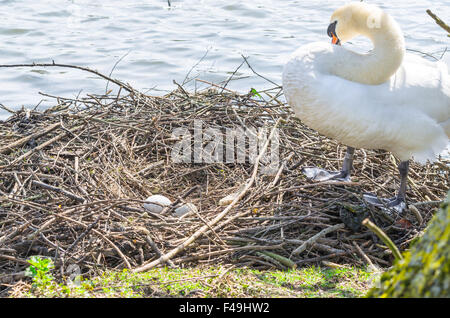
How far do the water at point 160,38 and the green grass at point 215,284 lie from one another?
510cm

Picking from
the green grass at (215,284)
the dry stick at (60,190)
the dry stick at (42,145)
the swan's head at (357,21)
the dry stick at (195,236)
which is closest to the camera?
the green grass at (215,284)

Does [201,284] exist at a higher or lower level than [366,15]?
lower

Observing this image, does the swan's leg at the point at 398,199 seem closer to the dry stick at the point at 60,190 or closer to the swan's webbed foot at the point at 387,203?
the swan's webbed foot at the point at 387,203

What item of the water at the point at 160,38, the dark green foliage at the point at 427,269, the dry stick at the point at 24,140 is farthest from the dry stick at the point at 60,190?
the water at the point at 160,38

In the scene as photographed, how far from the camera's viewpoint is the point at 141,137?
5363mm

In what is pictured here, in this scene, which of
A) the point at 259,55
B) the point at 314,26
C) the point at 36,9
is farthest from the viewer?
the point at 36,9

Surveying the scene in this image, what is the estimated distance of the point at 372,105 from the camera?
4.07 metres

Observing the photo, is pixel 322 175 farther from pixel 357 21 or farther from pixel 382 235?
pixel 382 235

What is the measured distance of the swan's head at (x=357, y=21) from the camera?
432 centimetres

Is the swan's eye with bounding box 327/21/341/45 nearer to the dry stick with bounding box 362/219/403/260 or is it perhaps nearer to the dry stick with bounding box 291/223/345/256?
the dry stick with bounding box 291/223/345/256
